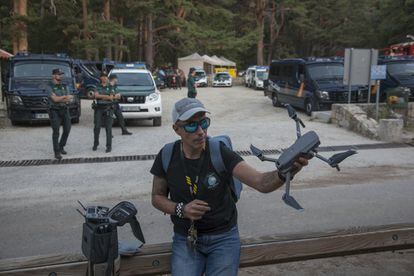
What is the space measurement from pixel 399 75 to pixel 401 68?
19.1 inches

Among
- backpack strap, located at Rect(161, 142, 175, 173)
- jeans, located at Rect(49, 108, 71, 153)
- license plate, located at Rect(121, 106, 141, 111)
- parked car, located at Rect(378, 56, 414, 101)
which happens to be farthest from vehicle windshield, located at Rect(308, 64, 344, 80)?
backpack strap, located at Rect(161, 142, 175, 173)

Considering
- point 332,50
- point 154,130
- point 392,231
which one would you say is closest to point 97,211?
point 392,231

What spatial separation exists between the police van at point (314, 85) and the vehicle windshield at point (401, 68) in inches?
69.5

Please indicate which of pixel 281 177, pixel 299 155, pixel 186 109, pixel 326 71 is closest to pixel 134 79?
pixel 326 71

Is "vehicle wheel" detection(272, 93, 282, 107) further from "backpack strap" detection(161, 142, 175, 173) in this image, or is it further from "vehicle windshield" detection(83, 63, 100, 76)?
"backpack strap" detection(161, 142, 175, 173)

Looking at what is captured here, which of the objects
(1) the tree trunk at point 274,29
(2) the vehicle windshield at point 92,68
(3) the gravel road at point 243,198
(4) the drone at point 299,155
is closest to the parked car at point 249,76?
(2) the vehicle windshield at point 92,68

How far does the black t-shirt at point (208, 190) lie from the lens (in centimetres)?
280

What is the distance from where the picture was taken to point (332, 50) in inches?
2314

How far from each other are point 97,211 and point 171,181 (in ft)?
1.71

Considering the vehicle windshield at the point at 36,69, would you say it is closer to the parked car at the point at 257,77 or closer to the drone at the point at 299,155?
the drone at the point at 299,155

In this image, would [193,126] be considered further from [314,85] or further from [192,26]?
[192,26]

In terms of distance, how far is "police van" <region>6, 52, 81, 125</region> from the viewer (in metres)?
14.3

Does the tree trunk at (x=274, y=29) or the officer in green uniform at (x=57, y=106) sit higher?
the tree trunk at (x=274, y=29)

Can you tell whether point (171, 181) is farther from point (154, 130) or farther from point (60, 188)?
point (154, 130)
